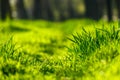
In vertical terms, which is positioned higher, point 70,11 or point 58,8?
point 58,8

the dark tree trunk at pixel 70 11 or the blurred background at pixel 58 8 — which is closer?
the blurred background at pixel 58 8

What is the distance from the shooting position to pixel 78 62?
5.34 meters

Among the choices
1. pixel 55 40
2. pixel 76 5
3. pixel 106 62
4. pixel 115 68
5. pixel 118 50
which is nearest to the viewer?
pixel 115 68

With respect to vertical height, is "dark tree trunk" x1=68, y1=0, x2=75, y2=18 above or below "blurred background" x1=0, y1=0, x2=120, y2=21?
above

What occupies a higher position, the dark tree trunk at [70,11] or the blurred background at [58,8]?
the dark tree trunk at [70,11]

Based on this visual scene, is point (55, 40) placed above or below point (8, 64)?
above

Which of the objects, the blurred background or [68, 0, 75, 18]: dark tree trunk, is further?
[68, 0, 75, 18]: dark tree trunk

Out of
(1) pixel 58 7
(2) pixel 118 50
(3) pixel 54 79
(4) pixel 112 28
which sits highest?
(1) pixel 58 7

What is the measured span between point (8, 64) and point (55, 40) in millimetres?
7842

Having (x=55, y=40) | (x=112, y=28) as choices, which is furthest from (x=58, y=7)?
(x=112, y=28)

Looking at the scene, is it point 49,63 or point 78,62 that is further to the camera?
point 49,63

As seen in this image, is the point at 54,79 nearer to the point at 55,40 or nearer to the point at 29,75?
the point at 29,75

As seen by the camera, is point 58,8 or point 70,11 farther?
point 58,8

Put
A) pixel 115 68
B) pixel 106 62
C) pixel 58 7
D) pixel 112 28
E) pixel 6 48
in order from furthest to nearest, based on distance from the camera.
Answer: pixel 58 7
pixel 112 28
pixel 6 48
pixel 106 62
pixel 115 68
